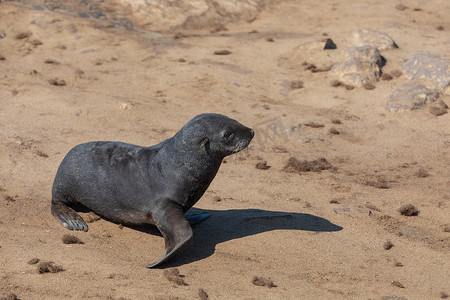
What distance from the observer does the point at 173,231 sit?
6.85 m

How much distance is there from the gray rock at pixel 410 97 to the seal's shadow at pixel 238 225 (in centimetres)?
597

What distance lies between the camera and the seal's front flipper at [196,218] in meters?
7.74

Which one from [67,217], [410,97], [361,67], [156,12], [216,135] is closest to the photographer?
[216,135]

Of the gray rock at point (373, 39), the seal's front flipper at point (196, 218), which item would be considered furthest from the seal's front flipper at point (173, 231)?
the gray rock at point (373, 39)

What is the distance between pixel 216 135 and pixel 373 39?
10340 mm

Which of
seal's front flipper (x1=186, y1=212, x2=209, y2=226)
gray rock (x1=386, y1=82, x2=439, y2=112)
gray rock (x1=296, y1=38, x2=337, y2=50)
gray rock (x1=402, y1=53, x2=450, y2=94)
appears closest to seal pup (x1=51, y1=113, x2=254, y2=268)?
seal's front flipper (x1=186, y1=212, x2=209, y2=226)

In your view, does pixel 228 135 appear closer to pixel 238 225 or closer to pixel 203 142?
pixel 203 142

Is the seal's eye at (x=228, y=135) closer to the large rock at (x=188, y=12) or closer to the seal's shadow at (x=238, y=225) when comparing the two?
the seal's shadow at (x=238, y=225)

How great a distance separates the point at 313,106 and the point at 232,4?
23.8 ft

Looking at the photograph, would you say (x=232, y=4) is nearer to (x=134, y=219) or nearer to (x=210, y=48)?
(x=210, y=48)

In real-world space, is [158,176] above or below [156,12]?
above

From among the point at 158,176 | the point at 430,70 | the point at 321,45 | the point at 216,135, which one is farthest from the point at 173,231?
the point at 321,45

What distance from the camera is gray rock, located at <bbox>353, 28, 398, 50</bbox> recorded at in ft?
52.6

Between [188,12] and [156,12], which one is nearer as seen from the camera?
[156,12]
